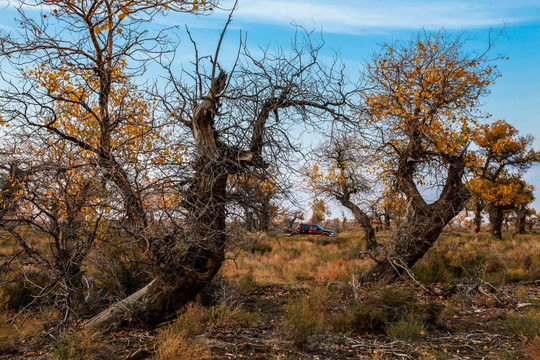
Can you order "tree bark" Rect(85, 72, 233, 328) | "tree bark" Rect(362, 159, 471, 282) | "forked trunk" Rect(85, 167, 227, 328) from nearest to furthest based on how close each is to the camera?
"tree bark" Rect(85, 72, 233, 328), "forked trunk" Rect(85, 167, 227, 328), "tree bark" Rect(362, 159, 471, 282)

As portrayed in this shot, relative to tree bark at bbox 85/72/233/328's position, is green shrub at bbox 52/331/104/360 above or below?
below

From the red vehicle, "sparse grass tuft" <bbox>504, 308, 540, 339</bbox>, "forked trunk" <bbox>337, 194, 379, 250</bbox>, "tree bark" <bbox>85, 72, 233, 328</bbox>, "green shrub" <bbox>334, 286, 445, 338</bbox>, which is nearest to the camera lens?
"sparse grass tuft" <bbox>504, 308, 540, 339</bbox>

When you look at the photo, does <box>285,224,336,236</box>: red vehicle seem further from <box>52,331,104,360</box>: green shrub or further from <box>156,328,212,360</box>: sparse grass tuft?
<box>52,331,104,360</box>: green shrub

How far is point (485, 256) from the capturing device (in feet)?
43.0

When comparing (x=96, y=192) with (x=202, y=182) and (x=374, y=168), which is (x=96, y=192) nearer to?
(x=202, y=182)

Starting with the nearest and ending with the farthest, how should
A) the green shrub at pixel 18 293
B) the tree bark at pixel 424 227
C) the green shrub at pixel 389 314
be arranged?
the green shrub at pixel 389 314 < the green shrub at pixel 18 293 < the tree bark at pixel 424 227

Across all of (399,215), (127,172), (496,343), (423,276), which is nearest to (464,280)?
(423,276)

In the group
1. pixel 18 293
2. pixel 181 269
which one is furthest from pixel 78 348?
pixel 18 293

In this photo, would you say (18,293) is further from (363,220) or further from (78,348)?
(363,220)

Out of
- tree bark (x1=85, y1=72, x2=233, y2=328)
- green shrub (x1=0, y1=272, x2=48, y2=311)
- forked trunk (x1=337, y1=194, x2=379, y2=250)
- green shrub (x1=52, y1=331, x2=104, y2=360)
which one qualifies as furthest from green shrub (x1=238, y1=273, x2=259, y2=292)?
forked trunk (x1=337, y1=194, x2=379, y2=250)

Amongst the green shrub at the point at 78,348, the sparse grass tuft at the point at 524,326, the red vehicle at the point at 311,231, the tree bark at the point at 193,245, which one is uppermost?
the tree bark at the point at 193,245

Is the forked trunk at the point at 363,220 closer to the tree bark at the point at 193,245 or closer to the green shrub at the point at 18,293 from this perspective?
the tree bark at the point at 193,245

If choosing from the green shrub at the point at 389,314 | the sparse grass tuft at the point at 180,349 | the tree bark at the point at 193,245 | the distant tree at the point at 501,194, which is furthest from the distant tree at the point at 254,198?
the distant tree at the point at 501,194

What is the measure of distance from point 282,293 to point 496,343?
514cm
